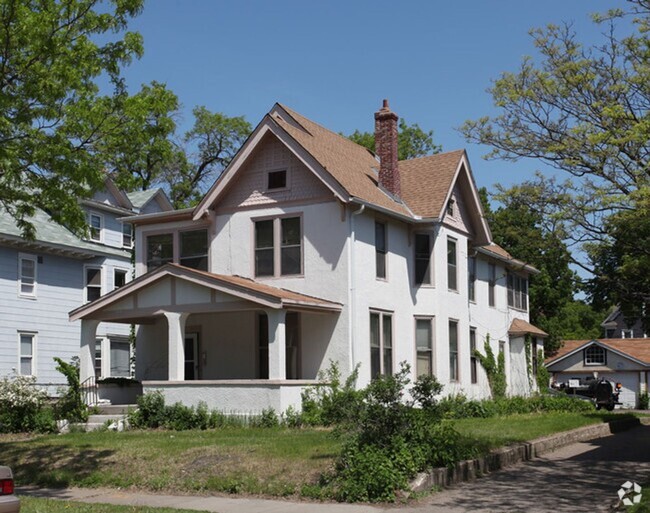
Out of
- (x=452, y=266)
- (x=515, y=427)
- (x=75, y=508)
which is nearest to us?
(x=75, y=508)

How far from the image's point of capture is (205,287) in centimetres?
2353

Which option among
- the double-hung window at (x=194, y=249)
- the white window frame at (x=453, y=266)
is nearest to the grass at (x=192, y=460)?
the double-hung window at (x=194, y=249)

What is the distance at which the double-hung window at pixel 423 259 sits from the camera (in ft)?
91.8

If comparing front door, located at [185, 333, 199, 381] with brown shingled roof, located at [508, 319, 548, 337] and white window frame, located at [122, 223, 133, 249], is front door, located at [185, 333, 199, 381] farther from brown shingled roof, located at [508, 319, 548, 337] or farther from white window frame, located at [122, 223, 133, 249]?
brown shingled roof, located at [508, 319, 548, 337]

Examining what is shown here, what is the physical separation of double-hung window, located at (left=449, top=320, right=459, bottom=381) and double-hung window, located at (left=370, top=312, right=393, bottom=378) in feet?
11.3

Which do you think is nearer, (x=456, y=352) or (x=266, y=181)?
(x=266, y=181)

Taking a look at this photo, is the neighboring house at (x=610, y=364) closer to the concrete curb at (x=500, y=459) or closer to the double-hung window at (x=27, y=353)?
the concrete curb at (x=500, y=459)

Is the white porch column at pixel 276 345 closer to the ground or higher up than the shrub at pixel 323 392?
higher up

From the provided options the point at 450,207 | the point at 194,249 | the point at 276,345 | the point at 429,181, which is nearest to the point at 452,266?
the point at 450,207

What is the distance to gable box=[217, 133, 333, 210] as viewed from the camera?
1005 inches

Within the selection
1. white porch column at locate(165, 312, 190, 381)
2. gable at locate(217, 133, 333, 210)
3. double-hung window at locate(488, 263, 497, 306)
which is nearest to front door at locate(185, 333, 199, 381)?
white porch column at locate(165, 312, 190, 381)

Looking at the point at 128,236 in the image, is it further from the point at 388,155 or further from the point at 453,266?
the point at 453,266

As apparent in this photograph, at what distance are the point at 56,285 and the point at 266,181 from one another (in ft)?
43.4

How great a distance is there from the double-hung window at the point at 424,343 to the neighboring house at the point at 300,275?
4 centimetres
